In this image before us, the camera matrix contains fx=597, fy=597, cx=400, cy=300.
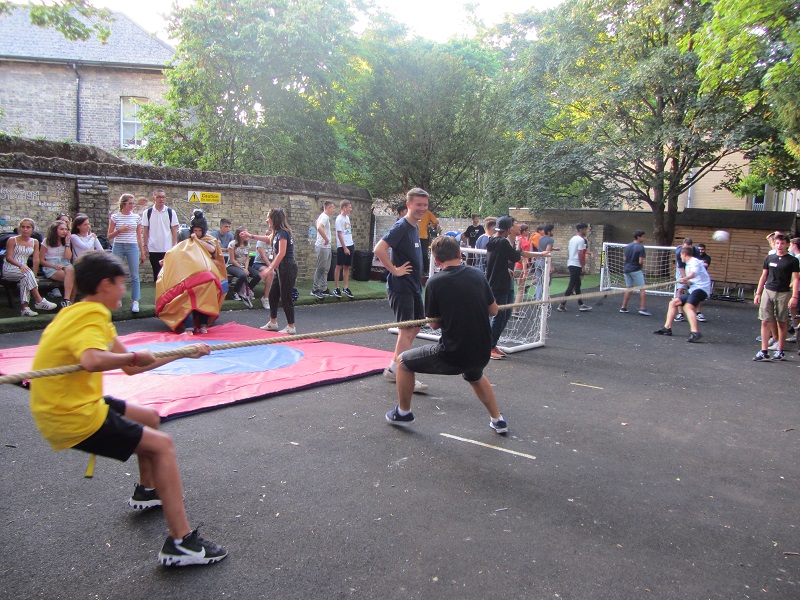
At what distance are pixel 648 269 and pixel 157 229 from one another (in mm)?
15164

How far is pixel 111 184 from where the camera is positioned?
11.8 metres

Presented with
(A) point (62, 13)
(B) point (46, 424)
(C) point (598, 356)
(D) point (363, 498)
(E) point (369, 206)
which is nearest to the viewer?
(B) point (46, 424)

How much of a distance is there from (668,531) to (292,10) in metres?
17.0

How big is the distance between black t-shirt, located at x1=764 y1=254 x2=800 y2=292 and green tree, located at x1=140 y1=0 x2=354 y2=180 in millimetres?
13195

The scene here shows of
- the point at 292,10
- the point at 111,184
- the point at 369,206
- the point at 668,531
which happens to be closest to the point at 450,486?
the point at 668,531

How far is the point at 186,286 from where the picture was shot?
8312 mm

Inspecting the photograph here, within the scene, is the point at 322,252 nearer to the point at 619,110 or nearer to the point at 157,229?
the point at 157,229

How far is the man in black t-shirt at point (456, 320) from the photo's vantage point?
14.9 feet

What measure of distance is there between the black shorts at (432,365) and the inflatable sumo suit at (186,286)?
463 centimetres

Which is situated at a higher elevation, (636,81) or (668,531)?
(636,81)

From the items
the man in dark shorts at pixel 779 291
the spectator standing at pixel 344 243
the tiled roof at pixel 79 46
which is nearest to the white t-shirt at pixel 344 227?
the spectator standing at pixel 344 243

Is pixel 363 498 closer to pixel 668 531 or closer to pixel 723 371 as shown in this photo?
pixel 668 531

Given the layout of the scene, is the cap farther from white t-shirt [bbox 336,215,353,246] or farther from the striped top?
the striped top

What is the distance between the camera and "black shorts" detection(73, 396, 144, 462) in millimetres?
2818
